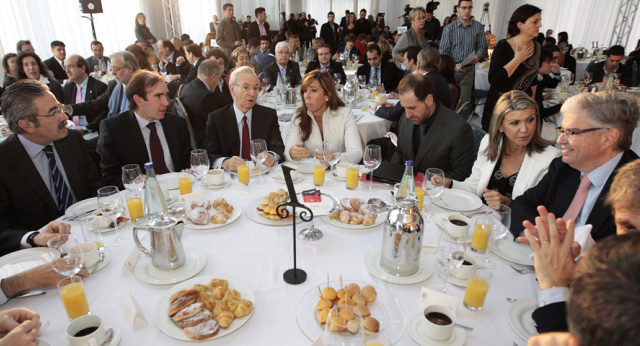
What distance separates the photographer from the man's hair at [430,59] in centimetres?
437

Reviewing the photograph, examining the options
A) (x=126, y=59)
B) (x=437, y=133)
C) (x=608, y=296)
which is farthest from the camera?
(x=126, y=59)

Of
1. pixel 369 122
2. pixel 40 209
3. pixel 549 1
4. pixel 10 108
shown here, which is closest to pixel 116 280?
pixel 40 209

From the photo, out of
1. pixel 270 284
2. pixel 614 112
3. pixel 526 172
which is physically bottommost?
pixel 270 284

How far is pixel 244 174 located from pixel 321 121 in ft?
3.91

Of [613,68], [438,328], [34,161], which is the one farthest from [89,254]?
[613,68]

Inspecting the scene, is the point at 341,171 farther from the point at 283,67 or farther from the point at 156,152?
the point at 283,67

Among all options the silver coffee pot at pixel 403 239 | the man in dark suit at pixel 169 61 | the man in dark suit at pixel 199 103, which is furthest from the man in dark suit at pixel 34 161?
the man in dark suit at pixel 169 61

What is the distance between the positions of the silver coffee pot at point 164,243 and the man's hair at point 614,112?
6.47 feet

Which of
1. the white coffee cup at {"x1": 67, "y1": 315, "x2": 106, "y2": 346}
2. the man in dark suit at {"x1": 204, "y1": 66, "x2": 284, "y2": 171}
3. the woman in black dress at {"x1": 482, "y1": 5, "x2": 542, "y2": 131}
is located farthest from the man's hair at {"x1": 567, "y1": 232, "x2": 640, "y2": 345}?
the woman in black dress at {"x1": 482, "y1": 5, "x2": 542, "y2": 131}

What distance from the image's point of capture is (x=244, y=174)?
2301 mm

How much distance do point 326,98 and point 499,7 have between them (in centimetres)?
1688

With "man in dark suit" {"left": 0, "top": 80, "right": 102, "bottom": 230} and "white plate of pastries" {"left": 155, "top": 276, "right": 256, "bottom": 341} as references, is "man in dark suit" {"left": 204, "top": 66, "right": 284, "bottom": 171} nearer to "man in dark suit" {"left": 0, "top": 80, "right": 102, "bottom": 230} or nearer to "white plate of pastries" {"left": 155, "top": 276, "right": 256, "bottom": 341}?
"man in dark suit" {"left": 0, "top": 80, "right": 102, "bottom": 230}

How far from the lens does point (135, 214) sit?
187cm

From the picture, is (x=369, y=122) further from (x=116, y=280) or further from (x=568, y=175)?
(x=116, y=280)
